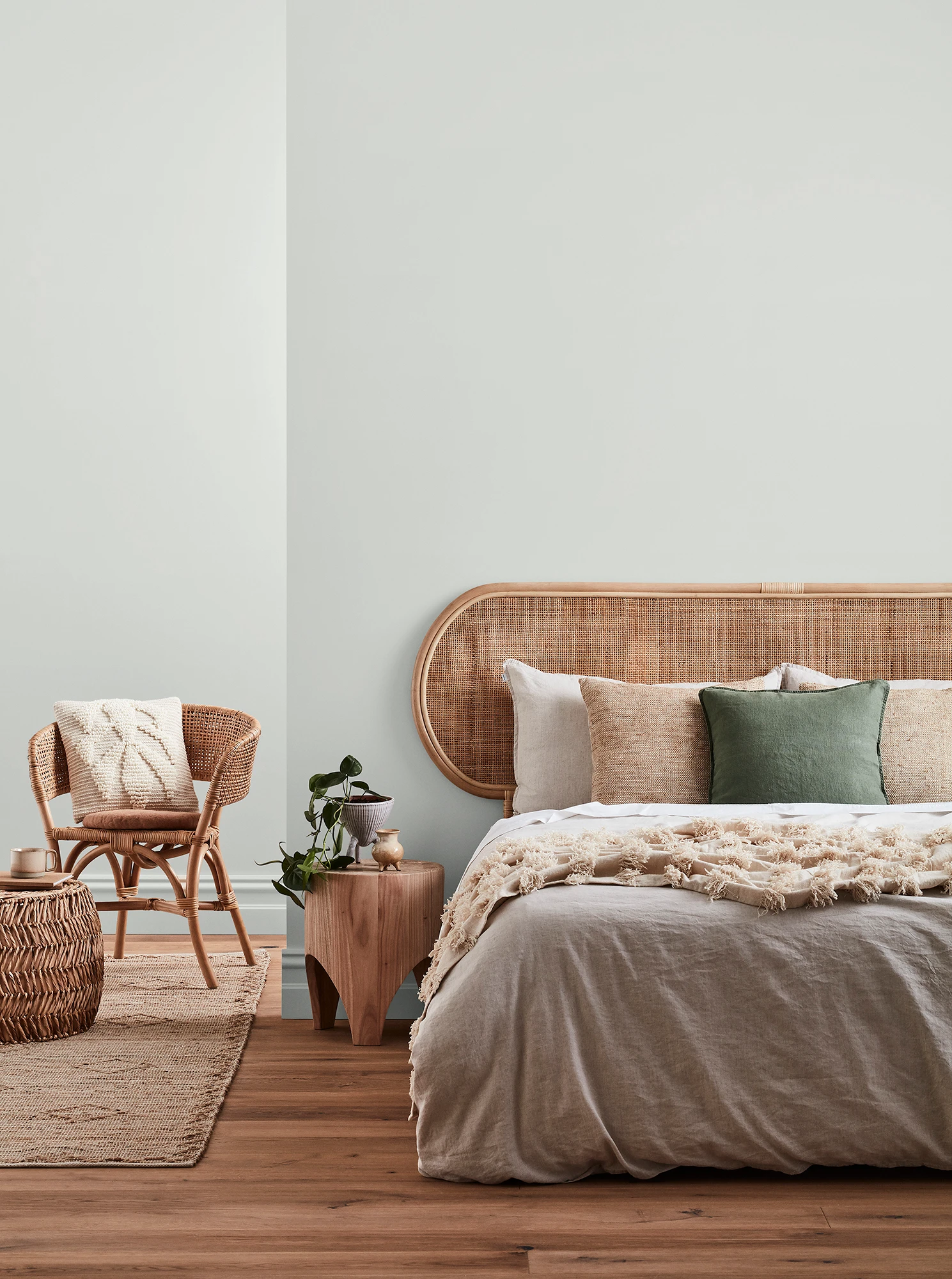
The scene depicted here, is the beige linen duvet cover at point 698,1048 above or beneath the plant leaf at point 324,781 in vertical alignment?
beneath

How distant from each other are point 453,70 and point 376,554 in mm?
1546

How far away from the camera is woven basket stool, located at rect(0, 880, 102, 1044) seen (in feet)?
8.83

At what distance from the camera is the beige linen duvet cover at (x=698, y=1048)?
186 cm

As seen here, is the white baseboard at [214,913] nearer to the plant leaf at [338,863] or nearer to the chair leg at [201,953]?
the chair leg at [201,953]

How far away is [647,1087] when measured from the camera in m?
1.88

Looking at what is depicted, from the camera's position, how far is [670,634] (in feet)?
11.2

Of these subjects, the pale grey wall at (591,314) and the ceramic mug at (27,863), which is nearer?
the ceramic mug at (27,863)

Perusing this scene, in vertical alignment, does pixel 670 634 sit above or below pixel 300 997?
above

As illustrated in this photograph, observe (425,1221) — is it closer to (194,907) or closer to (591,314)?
(194,907)

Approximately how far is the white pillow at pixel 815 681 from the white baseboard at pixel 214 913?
Result: 85.7 inches

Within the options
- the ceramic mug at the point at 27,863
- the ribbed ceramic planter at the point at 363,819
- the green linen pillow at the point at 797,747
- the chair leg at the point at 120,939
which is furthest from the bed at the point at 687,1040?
the chair leg at the point at 120,939

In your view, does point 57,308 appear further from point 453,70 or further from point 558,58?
point 558,58

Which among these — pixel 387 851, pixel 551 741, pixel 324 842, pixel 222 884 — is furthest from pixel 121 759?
pixel 551 741

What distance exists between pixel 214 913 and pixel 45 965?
1565mm
